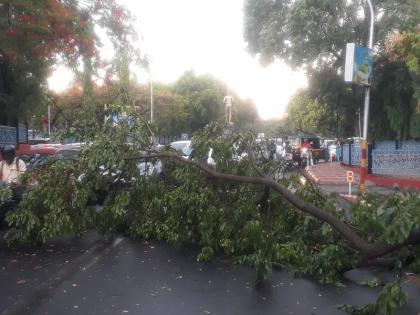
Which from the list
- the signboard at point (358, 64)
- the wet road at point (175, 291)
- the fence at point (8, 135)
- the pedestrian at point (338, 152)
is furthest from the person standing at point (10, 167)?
the pedestrian at point (338, 152)

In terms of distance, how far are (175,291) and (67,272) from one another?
176 centimetres

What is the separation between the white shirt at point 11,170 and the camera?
970cm

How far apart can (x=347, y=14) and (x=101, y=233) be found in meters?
21.6

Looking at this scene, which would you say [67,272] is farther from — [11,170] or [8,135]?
[8,135]

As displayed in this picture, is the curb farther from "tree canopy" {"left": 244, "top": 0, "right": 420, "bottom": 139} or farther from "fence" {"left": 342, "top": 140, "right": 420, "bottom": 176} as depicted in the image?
"tree canopy" {"left": 244, "top": 0, "right": 420, "bottom": 139}

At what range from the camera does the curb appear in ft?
19.0

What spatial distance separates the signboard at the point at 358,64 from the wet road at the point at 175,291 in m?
9.46

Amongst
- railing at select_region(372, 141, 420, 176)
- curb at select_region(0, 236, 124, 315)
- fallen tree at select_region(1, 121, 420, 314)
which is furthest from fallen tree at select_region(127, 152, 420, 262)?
railing at select_region(372, 141, 420, 176)

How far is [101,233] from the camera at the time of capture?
9.55 metres

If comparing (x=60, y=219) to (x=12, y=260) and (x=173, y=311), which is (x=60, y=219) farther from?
(x=173, y=311)

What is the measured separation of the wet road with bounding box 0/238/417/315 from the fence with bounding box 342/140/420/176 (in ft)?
58.2

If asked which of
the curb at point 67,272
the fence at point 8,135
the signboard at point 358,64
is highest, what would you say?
the signboard at point 358,64

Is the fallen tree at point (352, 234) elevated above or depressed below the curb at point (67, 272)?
above

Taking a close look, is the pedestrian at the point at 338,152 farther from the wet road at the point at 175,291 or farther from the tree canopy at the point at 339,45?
the wet road at the point at 175,291
